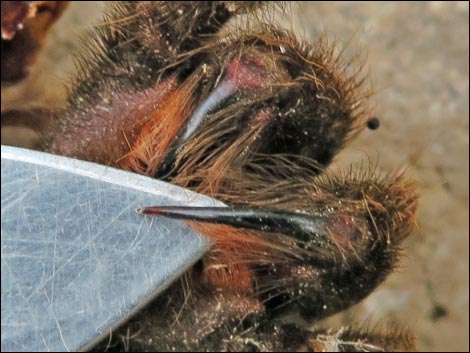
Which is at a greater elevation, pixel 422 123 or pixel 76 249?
pixel 76 249

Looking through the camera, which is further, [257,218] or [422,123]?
[422,123]

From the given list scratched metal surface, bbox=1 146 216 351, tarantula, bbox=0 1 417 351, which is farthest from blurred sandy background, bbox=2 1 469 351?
scratched metal surface, bbox=1 146 216 351

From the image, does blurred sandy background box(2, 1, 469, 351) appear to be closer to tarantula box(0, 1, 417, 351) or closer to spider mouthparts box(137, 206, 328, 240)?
tarantula box(0, 1, 417, 351)

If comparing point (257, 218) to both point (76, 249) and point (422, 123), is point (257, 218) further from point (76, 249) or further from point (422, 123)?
point (422, 123)

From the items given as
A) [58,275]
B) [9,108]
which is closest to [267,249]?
[58,275]

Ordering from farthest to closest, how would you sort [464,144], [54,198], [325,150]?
[464,144]
[325,150]
[54,198]

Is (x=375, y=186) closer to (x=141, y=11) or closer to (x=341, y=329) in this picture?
(x=341, y=329)

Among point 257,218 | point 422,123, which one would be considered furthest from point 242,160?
point 422,123
